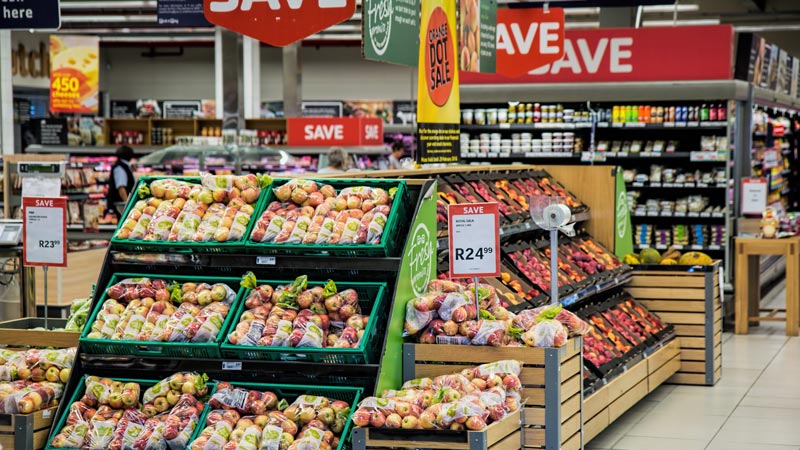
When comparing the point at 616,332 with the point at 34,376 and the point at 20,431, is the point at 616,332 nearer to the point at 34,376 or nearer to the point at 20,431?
the point at 34,376

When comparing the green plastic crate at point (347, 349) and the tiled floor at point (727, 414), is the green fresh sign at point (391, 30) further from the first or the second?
the tiled floor at point (727, 414)

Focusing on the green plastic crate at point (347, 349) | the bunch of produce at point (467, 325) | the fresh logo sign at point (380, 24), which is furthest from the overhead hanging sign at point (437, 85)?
the green plastic crate at point (347, 349)

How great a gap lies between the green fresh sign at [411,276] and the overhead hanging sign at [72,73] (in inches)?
592

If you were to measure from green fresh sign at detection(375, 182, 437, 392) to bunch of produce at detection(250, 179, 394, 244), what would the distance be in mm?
159

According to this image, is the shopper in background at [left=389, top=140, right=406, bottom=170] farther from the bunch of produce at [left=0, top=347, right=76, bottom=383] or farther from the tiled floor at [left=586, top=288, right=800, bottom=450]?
the bunch of produce at [left=0, top=347, right=76, bottom=383]

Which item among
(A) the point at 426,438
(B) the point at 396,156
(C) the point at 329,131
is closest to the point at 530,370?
(A) the point at 426,438

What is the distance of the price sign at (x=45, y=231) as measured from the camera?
218 inches

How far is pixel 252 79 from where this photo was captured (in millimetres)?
Answer: 21078

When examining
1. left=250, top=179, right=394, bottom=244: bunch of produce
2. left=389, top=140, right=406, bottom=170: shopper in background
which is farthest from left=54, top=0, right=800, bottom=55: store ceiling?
left=250, top=179, right=394, bottom=244: bunch of produce

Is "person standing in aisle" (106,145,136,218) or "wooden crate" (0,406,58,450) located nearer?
"wooden crate" (0,406,58,450)

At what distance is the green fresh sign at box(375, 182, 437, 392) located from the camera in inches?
176

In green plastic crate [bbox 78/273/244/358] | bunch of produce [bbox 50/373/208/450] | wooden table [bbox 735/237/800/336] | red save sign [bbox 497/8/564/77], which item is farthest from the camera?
wooden table [bbox 735/237/800/336]

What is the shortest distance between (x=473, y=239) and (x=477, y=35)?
141 inches

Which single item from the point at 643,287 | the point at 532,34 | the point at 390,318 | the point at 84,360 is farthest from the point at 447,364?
the point at 532,34
